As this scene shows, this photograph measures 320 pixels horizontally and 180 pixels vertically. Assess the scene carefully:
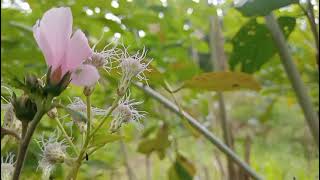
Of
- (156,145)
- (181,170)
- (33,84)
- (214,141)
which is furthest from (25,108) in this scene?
(156,145)

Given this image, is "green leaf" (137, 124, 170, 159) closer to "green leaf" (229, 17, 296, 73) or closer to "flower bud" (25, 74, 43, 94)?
"green leaf" (229, 17, 296, 73)

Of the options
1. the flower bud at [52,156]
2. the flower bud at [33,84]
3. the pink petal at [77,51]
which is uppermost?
the pink petal at [77,51]

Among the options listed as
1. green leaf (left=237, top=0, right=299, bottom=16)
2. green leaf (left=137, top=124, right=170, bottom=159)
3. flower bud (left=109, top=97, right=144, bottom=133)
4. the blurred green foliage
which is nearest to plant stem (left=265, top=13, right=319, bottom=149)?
the blurred green foliage

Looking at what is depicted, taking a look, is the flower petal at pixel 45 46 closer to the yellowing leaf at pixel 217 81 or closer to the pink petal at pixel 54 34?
the pink petal at pixel 54 34

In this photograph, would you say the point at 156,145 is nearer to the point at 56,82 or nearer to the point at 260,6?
the point at 260,6

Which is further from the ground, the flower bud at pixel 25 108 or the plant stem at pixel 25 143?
the flower bud at pixel 25 108

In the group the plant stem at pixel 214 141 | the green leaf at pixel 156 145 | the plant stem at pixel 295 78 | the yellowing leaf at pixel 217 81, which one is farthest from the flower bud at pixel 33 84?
the green leaf at pixel 156 145

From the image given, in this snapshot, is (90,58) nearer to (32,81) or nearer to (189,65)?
(32,81)

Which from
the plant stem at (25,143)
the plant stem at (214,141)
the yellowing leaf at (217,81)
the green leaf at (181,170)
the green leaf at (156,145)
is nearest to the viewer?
the plant stem at (25,143)
